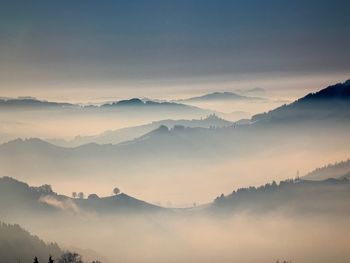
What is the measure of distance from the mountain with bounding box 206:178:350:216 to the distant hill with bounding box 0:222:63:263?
77580 mm

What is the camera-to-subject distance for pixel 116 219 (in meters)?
103

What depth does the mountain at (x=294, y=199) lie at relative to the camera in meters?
123

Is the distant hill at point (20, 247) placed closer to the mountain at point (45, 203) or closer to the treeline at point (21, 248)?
the treeline at point (21, 248)

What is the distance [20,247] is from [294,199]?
92503 millimetres

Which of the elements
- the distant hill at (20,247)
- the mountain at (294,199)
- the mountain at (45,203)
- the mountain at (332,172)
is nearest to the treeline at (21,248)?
the distant hill at (20,247)

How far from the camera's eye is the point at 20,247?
53281mm

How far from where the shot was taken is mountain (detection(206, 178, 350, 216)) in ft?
405

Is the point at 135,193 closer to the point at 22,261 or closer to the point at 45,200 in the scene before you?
the point at 45,200

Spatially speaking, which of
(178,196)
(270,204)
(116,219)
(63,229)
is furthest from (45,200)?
(178,196)

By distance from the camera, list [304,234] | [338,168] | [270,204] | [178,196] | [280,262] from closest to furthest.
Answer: [280,262] < [304,234] < [270,204] < [338,168] < [178,196]

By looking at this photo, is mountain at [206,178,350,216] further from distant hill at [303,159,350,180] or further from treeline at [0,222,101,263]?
treeline at [0,222,101,263]

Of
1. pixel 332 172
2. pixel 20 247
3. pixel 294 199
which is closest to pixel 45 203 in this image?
pixel 20 247

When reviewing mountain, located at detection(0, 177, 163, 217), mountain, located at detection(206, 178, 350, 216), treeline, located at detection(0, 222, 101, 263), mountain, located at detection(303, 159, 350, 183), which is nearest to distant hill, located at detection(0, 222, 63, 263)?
treeline, located at detection(0, 222, 101, 263)

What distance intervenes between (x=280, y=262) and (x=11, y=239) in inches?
2472
